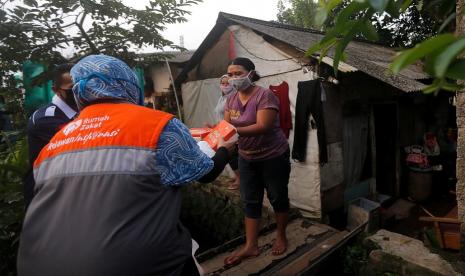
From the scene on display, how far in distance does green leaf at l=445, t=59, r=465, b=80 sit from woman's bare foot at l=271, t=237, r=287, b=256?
3.13m

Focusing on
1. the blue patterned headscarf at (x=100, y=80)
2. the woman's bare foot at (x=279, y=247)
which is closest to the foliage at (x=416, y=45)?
the blue patterned headscarf at (x=100, y=80)

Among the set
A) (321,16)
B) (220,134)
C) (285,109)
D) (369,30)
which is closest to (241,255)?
(220,134)

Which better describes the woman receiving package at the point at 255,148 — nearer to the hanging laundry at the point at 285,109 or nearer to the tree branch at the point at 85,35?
the tree branch at the point at 85,35

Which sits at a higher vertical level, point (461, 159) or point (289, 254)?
point (461, 159)

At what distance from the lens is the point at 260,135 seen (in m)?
2.98

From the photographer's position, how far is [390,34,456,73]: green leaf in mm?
379

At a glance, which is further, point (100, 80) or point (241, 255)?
point (241, 255)

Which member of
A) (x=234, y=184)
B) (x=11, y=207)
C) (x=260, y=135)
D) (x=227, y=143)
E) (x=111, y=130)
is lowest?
(x=234, y=184)

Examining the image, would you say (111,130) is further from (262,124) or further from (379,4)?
(262,124)

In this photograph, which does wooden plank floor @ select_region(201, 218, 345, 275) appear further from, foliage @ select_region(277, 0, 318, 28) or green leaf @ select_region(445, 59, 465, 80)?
foliage @ select_region(277, 0, 318, 28)

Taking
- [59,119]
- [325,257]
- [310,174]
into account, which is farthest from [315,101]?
[59,119]

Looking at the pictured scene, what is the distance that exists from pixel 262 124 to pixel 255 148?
292 millimetres

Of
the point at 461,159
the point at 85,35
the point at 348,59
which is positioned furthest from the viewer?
the point at 348,59

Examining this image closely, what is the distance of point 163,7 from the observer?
13.6ft
